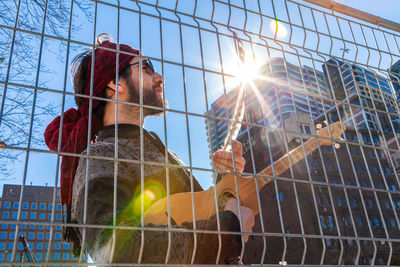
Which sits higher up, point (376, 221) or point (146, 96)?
point (376, 221)

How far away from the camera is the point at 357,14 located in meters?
→ 2.21

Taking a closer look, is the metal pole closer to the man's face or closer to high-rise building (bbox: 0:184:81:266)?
the man's face

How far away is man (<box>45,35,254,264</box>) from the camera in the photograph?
Result: 113 cm

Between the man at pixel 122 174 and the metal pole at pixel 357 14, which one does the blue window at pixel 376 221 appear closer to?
the metal pole at pixel 357 14

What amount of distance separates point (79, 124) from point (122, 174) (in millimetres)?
377

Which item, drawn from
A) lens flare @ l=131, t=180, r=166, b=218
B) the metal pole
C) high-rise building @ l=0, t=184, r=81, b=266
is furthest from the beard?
the metal pole

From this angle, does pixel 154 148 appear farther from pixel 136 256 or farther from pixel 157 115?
pixel 136 256

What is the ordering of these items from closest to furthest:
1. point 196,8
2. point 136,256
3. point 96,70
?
point 136,256 < point 196,8 < point 96,70

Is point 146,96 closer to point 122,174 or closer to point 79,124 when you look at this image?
point 79,124

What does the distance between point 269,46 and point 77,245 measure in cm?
135

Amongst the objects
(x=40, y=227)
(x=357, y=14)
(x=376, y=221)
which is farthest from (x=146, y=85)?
(x=376, y=221)

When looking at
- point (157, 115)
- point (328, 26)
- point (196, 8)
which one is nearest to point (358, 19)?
point (328, 26)

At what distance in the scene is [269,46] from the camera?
1.72 metres

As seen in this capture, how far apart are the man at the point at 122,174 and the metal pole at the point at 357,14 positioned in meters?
0.96
